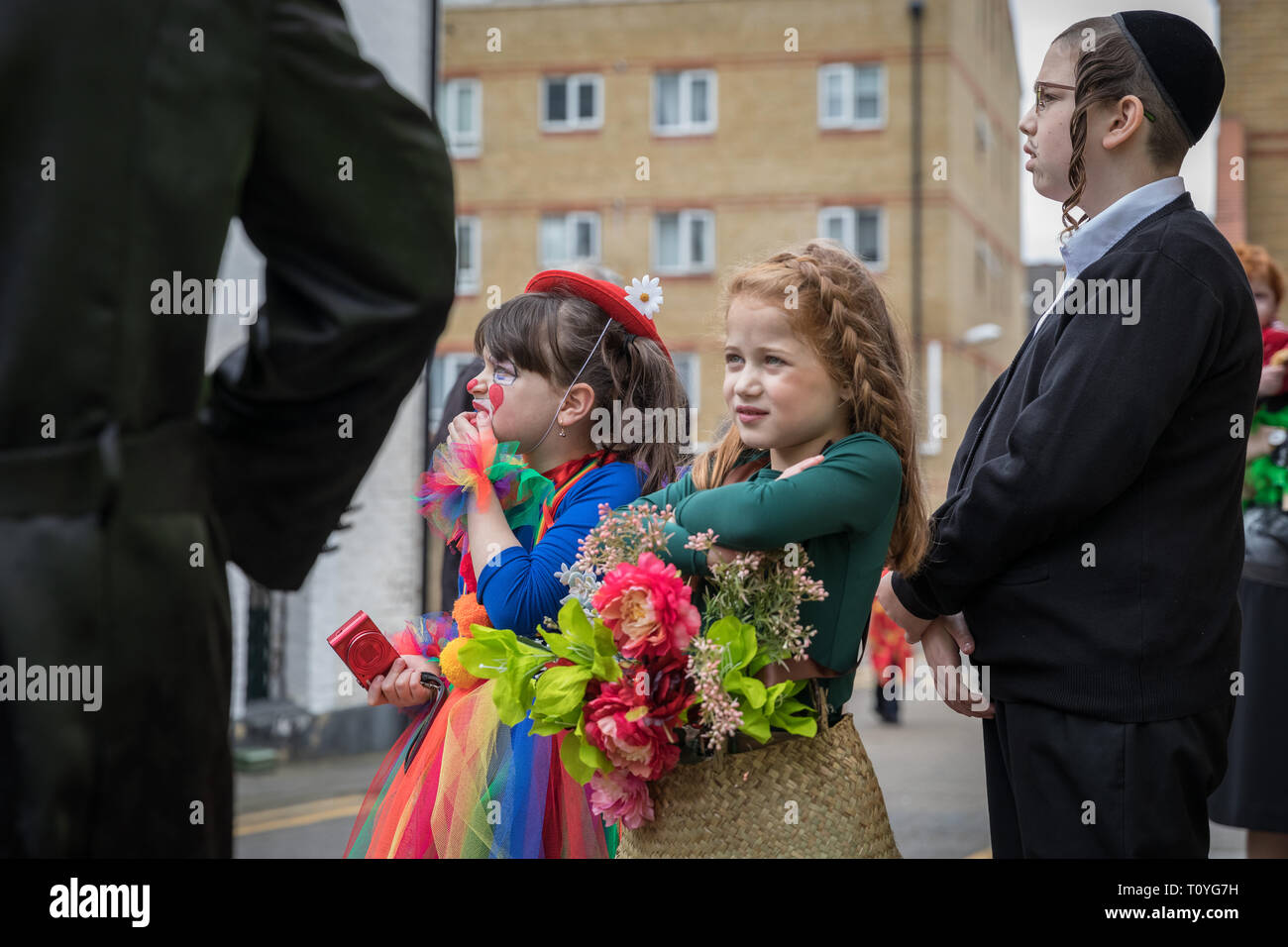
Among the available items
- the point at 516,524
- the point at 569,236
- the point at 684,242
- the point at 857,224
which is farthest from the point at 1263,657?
the point at 569,236

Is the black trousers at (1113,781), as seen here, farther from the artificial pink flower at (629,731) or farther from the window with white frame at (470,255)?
the window with white frame at (470,255)

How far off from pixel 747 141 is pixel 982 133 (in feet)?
15.9

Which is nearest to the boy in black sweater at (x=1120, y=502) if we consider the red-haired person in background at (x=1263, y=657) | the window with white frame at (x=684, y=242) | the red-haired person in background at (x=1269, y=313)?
the red-haired person in background at (x=1263, y=657)

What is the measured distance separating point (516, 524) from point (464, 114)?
27035 millimetres

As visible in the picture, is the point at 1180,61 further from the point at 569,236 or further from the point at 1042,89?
the point at 569,236

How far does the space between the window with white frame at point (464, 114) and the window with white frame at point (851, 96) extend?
22.4 ft

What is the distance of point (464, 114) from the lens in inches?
1139

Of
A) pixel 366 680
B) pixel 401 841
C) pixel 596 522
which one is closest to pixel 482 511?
pixel 596 522

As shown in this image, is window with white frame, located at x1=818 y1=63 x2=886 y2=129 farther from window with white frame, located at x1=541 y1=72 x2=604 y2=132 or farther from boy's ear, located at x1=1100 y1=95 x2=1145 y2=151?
boy's ear, located at x1=1100 y1=95 x2=1145 y2=151

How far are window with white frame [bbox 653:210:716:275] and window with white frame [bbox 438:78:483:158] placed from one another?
13.8ft

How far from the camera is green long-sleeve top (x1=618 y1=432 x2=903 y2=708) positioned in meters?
2.44

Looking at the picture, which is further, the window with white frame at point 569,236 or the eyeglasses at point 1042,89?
the window with white frame at point 569,236

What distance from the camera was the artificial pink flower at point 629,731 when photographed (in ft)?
7.89
